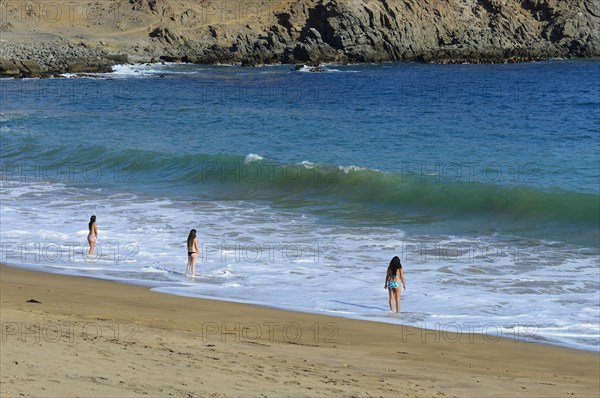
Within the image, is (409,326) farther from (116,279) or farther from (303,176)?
(303,176)

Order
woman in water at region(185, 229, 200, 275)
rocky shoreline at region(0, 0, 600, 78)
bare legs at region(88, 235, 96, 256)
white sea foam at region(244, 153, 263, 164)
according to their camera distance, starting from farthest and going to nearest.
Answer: rocky shoreline at region(0, 0, 600, 78), white sea foam at region(244, 153, 263, 164), bare legs at region(88, 235, 96, 256), woman in water at region(185, 229, 200, 275)

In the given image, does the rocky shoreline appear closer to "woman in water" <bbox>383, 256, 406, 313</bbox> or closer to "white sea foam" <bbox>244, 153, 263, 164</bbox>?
"white sea foam" <bbox>244, 153, 263, 164</bbox>

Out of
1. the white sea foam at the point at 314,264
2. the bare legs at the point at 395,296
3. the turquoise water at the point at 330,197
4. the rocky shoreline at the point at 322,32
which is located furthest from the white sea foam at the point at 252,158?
the rocky shoreline at the point at 322,32

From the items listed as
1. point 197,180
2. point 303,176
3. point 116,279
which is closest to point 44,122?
point 197,180

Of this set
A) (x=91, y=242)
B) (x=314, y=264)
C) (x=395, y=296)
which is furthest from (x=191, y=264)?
(x=395, y=296)

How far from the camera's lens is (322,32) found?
76188mm

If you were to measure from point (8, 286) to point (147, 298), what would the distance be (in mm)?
2192

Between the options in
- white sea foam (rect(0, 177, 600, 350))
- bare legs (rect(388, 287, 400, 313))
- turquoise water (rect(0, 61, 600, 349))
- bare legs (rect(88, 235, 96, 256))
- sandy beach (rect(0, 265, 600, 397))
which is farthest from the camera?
bare legs (rect(88, 235, 96, 256))

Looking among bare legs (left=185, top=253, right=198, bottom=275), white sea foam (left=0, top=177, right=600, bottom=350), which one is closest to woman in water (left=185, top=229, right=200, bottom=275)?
bare legs (left=185, top=253, right=198, bottom=275)

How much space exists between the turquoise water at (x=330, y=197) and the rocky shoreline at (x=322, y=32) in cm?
2797

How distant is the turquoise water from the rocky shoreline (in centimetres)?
2797

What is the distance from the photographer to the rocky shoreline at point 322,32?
72.8 metres

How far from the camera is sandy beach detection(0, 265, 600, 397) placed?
8242 millimetres

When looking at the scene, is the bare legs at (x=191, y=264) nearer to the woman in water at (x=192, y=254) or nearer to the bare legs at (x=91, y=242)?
the woman in water at (x=192, y=254)
